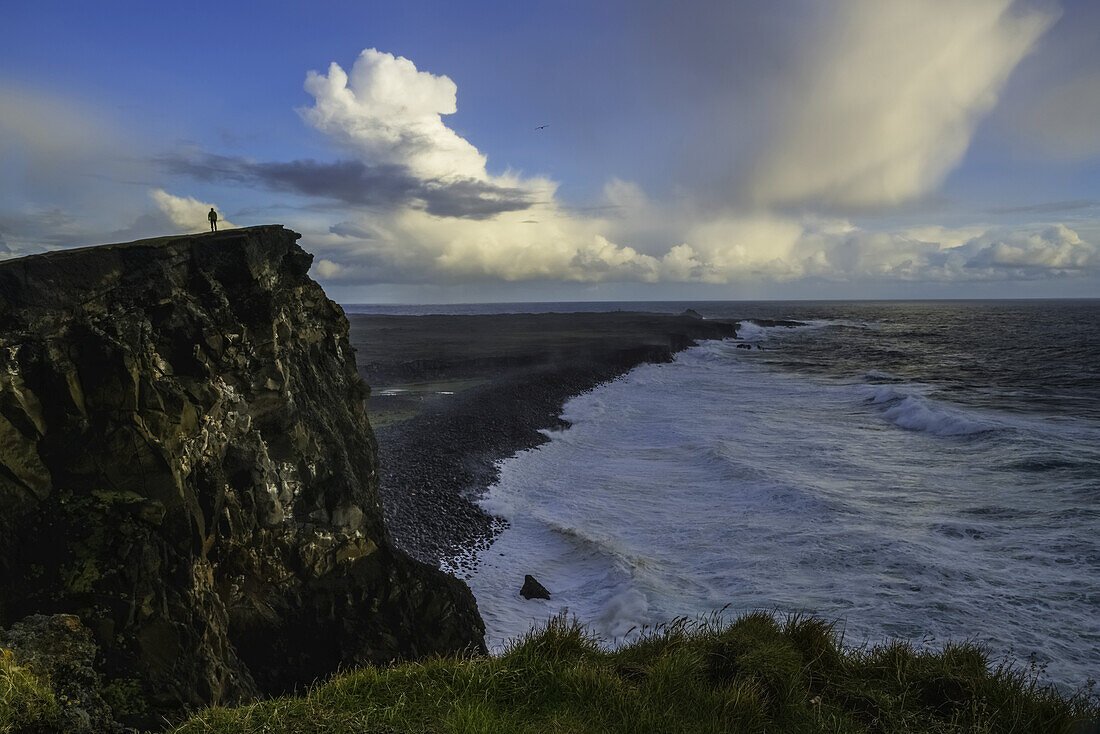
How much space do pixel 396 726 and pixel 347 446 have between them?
762 cm

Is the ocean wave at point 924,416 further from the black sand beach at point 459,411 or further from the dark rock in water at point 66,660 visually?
the dark rock in water at point 66,660

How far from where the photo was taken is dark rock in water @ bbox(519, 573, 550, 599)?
14.1 meters

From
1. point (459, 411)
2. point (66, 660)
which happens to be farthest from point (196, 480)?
point (459, 411)

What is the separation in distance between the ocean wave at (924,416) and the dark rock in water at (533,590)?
2436cm

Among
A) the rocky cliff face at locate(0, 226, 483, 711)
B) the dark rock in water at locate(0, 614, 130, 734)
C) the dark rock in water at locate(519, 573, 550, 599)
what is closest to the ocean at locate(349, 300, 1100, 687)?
the dark rock in water at locate(519, 573, 550, 599)

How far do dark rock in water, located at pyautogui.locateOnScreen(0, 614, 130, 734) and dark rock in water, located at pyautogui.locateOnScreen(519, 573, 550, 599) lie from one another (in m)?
9.08

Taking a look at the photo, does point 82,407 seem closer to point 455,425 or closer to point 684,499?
point 684,499

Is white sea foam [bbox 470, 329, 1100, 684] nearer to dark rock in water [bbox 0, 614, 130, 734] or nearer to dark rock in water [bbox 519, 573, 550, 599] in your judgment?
dark rock in water [bbox 519, 573, 550, 599]

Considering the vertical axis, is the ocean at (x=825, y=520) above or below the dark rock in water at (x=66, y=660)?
below

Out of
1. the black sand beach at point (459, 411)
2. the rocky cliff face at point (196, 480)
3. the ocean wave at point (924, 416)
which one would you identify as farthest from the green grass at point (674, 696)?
the ocean wave at point (924, 416)

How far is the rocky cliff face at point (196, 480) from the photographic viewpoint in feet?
22.8

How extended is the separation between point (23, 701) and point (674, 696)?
19.5ft

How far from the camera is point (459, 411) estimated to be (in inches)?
1262

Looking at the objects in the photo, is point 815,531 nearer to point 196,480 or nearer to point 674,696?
point 674,696
